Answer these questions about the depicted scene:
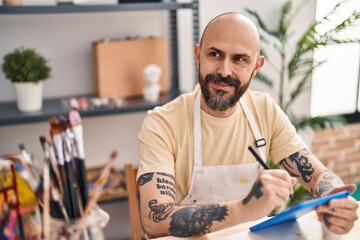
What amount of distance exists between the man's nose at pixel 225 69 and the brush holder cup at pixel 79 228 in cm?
78

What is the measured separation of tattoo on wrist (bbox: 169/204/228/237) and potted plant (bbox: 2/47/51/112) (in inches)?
43.6

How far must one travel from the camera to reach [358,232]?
3.80 ft

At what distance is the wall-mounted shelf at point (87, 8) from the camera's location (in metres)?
1.85

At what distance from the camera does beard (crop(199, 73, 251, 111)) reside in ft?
4.63

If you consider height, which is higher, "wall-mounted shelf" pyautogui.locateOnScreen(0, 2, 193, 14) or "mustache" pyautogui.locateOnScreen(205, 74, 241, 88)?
"wall-mounted shelf" pyautogui.locateOnScreen(0, 2, 193, 14)

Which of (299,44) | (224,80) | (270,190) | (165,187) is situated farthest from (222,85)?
(299,44)

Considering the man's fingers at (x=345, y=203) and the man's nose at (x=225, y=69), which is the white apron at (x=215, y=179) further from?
the man's fingers at (x=345, y=203)

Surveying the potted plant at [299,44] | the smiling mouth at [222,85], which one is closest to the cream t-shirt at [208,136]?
the smiling mouth at [222,85]

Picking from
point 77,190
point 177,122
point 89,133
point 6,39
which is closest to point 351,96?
point 89,133

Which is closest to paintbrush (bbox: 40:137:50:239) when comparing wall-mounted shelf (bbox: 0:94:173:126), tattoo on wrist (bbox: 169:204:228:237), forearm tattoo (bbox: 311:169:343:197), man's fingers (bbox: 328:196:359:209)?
tattoo on wrist (bbox: 169:204:228:237)

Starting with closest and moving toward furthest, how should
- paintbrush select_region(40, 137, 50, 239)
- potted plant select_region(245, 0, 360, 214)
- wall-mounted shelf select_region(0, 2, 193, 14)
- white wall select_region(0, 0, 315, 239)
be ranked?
1. paintbrush select_region(40, 137, 50, 239)
2. wall-mounted shelf select_region(0, 2, 193, 14)
3. white wall select_region(0, 0, 315, 239)
4. potted plant select_region(245, 0, 360, 214)

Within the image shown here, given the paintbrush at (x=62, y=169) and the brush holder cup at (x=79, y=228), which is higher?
the paintbrush at (x=62, y=169)

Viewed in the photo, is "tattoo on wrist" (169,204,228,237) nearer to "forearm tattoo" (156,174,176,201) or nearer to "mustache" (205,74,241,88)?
"forearm tattoo" (156,174,176,201)

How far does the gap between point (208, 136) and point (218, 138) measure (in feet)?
0.12
